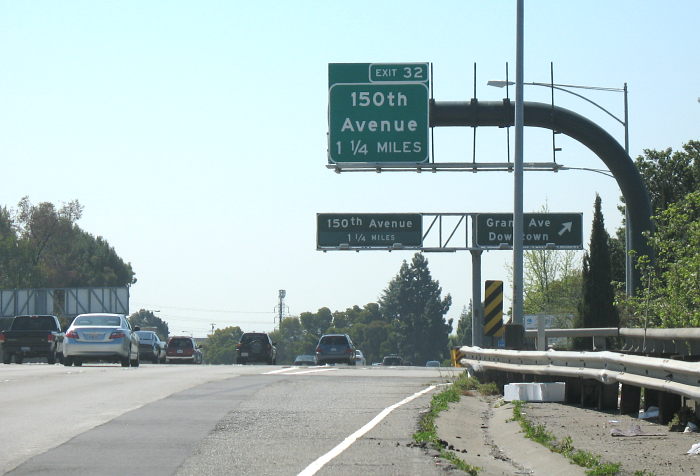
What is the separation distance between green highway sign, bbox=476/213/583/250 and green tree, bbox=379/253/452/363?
13096 centimetres

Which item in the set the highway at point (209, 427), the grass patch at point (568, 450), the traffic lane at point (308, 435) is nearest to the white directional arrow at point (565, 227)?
the highway at point (209, 427)

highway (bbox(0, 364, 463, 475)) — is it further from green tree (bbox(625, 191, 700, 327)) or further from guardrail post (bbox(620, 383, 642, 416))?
green tree (bbox(625, 191, 700, 327))

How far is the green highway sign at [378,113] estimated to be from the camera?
30625 millimetres

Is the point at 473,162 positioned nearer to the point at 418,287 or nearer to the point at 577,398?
the point at 577,398

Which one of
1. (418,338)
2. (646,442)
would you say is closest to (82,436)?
(646,442)

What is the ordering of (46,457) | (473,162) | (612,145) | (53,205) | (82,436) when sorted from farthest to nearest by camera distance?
(53,205)
(473,162)
(612,145)
(82,436)
(46,457)

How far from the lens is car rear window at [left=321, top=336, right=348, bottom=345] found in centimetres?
4991

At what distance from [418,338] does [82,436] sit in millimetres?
172063

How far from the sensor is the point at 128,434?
1265 cm

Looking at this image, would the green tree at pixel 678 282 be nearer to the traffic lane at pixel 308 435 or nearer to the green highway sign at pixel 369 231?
the traffic lane at pixel 308 435

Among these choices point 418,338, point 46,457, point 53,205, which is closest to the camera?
point 46,457

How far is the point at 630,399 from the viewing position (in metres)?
13.9

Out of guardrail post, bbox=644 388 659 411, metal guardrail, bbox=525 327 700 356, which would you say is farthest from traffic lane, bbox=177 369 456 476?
metal guardrail, bbox=525 327 700 356

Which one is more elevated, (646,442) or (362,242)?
(362,242)
